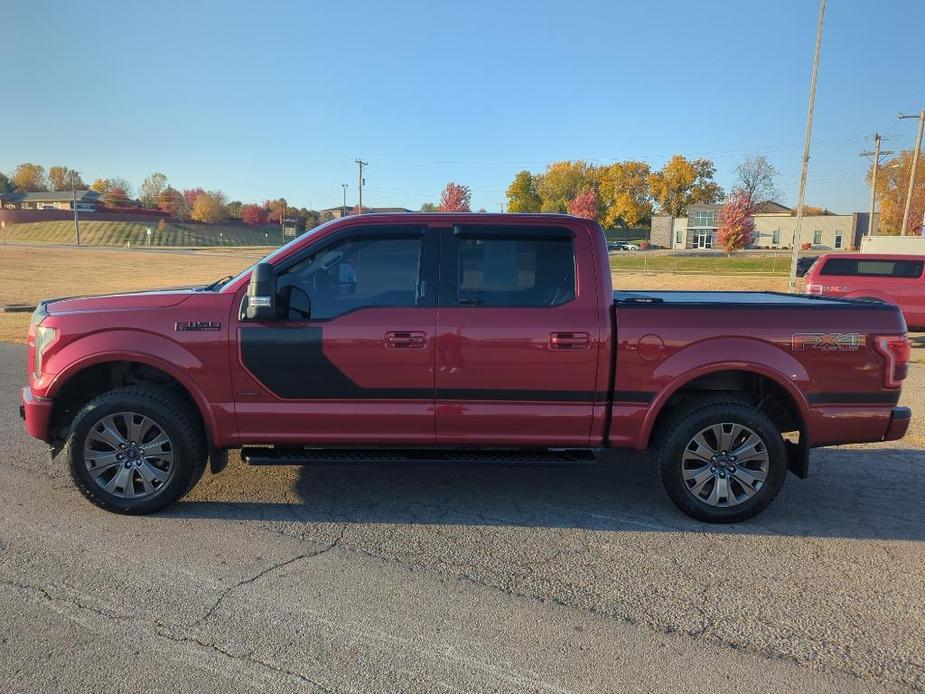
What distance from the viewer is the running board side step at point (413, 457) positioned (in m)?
4.21

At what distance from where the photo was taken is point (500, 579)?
3.50 meters

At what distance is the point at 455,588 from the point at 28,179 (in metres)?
188

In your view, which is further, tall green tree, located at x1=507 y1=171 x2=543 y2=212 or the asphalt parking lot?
tall green tree, located at x1=507 y1=171 x2=543 y2=212

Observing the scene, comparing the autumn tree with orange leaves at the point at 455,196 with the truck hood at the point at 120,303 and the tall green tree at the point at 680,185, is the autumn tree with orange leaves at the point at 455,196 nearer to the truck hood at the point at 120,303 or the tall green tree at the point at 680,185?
the tall green tree at the point at 680,185

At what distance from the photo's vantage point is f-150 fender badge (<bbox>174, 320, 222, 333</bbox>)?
13.7 feet

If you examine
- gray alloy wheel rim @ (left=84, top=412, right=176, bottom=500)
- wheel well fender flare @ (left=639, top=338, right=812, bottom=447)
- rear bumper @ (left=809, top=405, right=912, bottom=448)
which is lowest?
gray alloy wheel rim @ (left=84, top=412, right=176, bottom=500)

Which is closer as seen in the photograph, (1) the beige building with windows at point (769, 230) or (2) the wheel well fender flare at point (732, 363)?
(2) the wheel well fender flare at point (732, 363)

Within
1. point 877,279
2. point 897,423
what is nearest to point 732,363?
A: point 897,423

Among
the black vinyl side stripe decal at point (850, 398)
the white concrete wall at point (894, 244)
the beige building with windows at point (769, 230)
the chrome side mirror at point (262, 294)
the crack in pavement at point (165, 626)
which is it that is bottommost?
the crack in pavement at point (165, 626)

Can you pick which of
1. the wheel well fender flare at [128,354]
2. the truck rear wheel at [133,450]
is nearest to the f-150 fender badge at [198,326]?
the wheel well fender flare at [128,354]

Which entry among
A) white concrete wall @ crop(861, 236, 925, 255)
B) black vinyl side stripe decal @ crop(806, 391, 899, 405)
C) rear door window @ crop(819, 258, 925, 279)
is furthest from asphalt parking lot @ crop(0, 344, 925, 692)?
white concrete wall @ crop(861, 236, 925, 255)

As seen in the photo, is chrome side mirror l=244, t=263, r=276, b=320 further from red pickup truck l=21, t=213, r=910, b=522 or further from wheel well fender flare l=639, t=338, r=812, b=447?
wheel well fender flare l=639, t=338, r=812, b=447

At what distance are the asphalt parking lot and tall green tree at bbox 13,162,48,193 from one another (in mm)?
181379

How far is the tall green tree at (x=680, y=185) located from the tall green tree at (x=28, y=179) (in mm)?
139447
